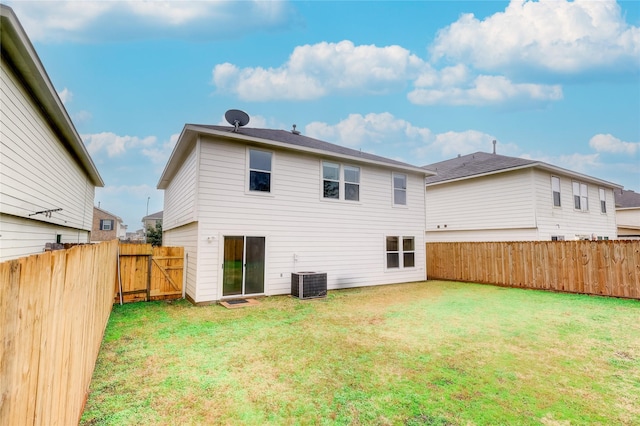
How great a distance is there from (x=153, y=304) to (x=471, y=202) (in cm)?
1552

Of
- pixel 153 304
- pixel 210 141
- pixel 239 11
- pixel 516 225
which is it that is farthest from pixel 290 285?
pixel 239 11

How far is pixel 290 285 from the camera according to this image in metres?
9.52

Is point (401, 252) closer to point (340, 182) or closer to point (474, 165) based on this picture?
point (340, 182)

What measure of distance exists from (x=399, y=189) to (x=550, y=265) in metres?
6.12

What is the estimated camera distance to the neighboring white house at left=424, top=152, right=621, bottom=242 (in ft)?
45.2

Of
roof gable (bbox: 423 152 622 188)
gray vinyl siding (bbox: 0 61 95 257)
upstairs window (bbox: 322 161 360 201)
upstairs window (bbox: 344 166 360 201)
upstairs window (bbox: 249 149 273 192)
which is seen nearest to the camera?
gray vinyl siding (bbox: 0 61 95 257)

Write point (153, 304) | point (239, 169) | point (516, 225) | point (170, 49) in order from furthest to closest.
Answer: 1. point (170, 49)
2. point (516, 225)
3. point (239, 169)
4. point (153, 304)

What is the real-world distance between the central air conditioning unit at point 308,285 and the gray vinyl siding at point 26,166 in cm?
646

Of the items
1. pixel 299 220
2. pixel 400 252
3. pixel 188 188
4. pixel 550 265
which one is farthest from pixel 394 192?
pixel 188 188

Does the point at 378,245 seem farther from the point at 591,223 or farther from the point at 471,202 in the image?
the point at 591,223

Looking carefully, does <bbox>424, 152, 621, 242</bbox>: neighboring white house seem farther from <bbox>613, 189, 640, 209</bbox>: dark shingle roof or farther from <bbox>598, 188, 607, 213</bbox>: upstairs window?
<bbox>613, 189, 640, 209</bbox>: dark shingle roof

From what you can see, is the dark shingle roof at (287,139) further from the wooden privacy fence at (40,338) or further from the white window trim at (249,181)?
the wooden privacy fence at (40,338)

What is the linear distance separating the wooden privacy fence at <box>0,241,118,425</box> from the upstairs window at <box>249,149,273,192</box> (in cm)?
688

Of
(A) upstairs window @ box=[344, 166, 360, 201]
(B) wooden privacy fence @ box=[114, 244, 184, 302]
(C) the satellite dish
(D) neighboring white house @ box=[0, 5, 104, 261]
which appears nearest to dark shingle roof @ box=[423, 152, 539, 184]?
(A) upstairs window @ box=[344, 166, 360, 201]
